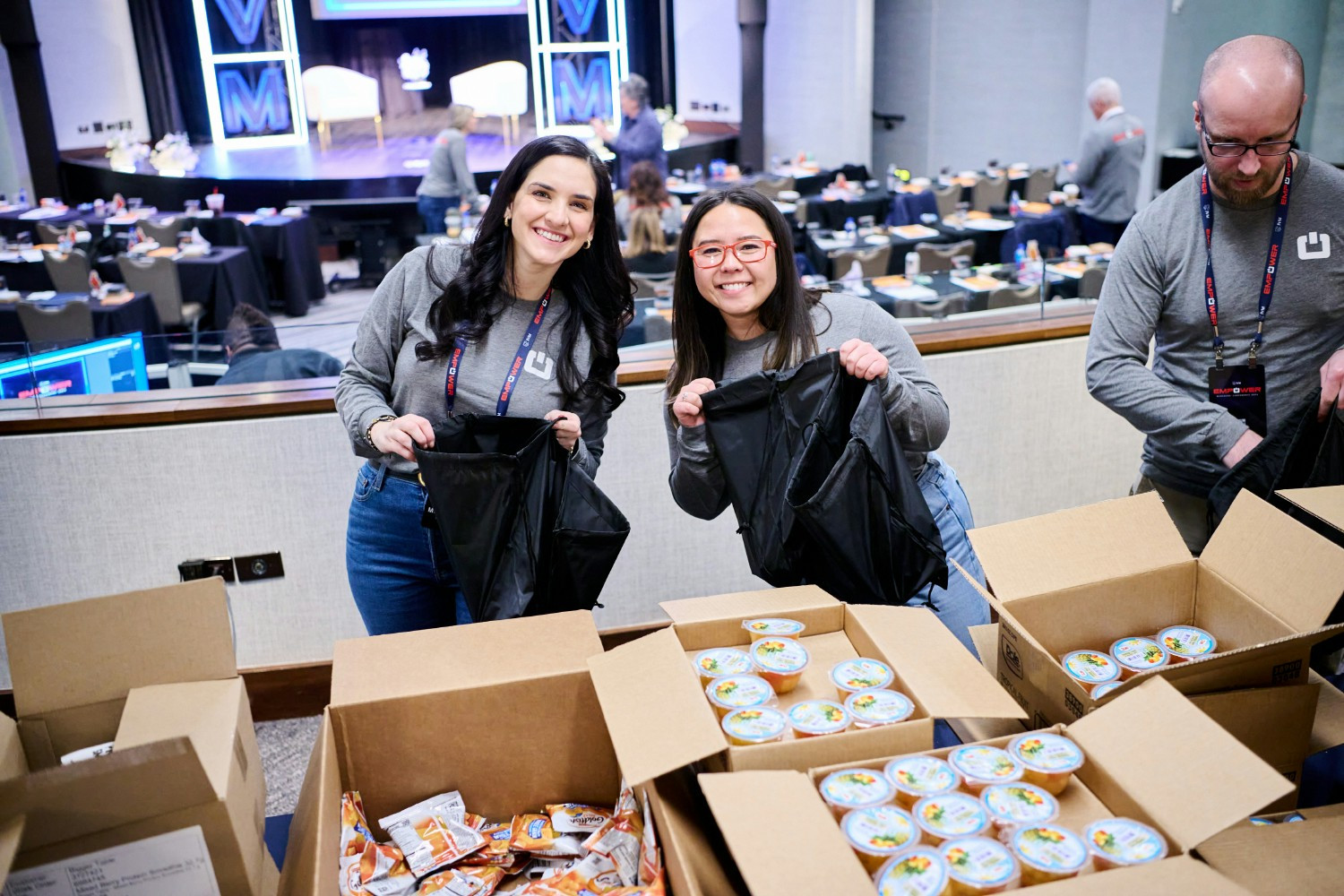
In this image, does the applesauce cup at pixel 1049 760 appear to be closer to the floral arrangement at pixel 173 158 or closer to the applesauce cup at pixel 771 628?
the applesauce cup at pixel 771 628

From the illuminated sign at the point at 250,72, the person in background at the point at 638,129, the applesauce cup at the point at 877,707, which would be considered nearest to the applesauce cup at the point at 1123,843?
the applesauce cup at the point at 877,707

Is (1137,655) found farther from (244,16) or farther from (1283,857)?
(244,16)

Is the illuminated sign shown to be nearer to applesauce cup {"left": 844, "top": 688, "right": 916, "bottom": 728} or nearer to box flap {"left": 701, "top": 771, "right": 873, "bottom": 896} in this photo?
applesauce cup {"left": 844, "top": 688, "right": 916, "bottom": 728}

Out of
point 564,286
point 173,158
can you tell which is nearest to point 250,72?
point 173,158

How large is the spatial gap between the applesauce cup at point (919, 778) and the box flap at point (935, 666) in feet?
0.25

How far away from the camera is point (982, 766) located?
3.91 feet

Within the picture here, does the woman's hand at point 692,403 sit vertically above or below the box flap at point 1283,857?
Answer: above

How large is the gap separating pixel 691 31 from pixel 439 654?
46.0 feet

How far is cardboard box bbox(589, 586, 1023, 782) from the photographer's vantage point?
3.92 feet

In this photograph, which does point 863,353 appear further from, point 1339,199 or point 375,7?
point 375,7

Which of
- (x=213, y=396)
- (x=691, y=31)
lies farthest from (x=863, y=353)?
(x=691, y=31)

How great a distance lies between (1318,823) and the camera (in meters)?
1.17

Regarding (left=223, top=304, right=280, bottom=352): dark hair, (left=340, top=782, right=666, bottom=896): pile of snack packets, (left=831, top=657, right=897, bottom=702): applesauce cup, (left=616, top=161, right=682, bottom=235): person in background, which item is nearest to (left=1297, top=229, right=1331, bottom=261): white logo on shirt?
(left=831, top=657, right=897, bottom=702): applesauce cup

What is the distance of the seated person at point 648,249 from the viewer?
231 inches
